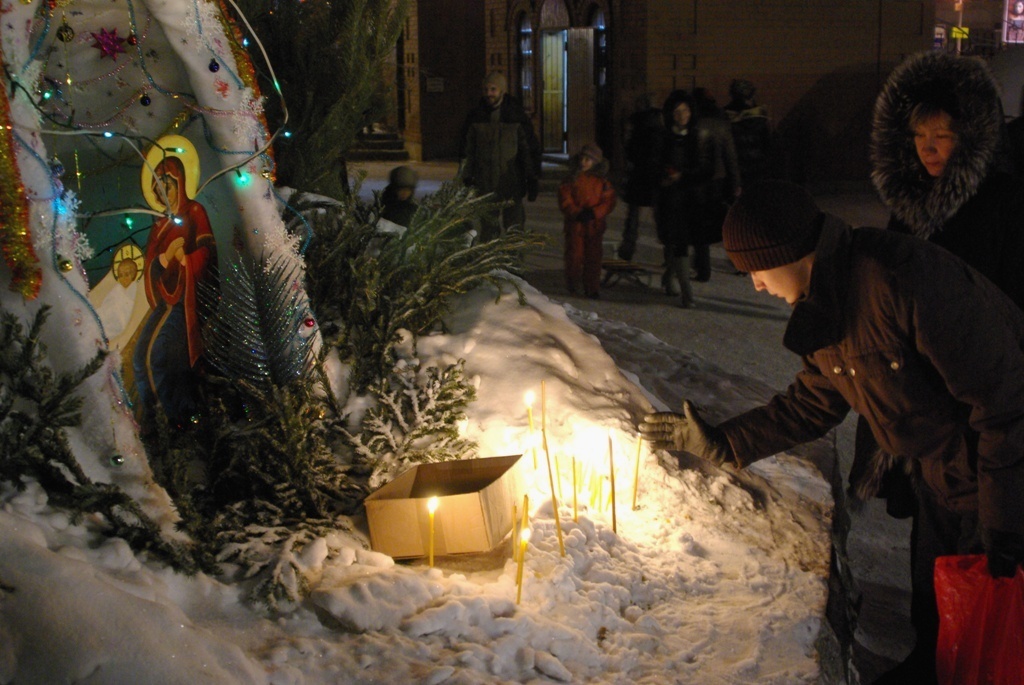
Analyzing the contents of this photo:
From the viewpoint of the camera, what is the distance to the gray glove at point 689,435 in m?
3.67

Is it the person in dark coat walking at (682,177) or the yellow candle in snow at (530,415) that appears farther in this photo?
the person in dark coat walking at (682,177)

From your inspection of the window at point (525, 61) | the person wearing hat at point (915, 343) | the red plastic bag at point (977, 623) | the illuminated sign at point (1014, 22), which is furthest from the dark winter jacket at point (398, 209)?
the illuminated sign at point (1014, 22)

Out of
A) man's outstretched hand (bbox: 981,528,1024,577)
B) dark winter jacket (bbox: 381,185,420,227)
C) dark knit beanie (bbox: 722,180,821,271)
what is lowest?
man's outstretched hand (bbox: 981,528,1024,577)

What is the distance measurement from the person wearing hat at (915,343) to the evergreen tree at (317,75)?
10.8 ft

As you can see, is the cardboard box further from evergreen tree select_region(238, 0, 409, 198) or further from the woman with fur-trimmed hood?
evergreen tree select_region(238, 0, 409, 198)

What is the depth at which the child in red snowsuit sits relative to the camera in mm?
9859

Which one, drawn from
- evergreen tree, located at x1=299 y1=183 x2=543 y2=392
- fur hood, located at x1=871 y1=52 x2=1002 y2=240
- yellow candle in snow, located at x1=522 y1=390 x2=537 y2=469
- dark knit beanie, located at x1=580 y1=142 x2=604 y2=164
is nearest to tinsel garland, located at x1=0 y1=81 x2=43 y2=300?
evergreen tree, located at x1=299 y1=183 x2=543 y2=392

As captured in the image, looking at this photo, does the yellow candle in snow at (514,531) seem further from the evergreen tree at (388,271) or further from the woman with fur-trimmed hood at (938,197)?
the woman with fur-trimmed hood at (938,197)

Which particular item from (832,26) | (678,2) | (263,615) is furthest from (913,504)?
(832,26)

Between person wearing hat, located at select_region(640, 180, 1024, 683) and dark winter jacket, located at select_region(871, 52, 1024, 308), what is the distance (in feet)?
2.55

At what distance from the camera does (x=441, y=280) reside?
489 cm

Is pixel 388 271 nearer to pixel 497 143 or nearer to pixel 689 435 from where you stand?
pixel 689 435

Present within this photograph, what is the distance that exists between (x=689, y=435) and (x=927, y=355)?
1.03 m

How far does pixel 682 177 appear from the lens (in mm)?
9516
